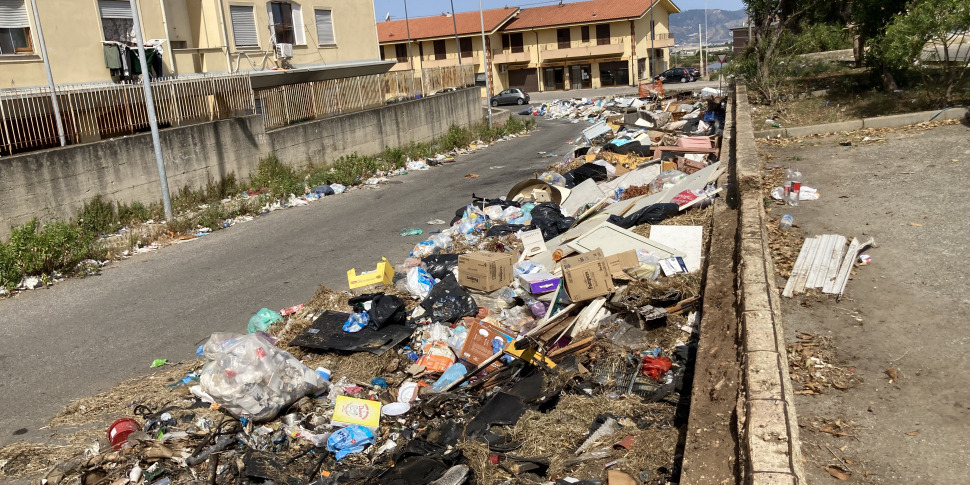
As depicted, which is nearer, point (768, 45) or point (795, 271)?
point (795, 271)

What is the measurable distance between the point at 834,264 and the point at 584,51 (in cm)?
5031

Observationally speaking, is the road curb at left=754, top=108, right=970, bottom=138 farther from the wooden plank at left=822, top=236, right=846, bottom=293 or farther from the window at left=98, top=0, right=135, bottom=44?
the window at left=98, top=0, right=135, bottom=44

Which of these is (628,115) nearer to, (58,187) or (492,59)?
(58,187)

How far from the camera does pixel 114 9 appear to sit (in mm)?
17031

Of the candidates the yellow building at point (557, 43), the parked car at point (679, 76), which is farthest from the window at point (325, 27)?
the yellow building at point (557, 43)

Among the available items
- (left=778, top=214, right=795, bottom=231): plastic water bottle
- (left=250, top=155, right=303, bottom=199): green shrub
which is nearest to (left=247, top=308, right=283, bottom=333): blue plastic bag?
(left=778, top=214, right=795, bottom=231): plastic water bottle

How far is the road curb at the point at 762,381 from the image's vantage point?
342cm

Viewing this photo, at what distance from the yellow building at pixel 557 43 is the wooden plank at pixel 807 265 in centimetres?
4853

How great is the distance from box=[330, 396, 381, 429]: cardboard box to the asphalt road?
2.15 m

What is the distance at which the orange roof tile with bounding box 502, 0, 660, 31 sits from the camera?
5319 centimetres

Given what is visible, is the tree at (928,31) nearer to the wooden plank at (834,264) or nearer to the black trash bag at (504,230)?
the wooden plank at (834,264)

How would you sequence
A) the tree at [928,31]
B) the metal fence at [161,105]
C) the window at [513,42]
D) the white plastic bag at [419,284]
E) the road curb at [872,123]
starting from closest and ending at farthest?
the white plastic bag at [419,284], the metal fence at [161,105], the tree at [928,31], the road curb at [872,123], the window at [513,42]

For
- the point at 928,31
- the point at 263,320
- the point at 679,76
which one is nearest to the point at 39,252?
the point at 263,320

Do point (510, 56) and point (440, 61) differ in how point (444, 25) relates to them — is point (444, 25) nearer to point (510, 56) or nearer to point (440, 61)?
point (440, 61)
